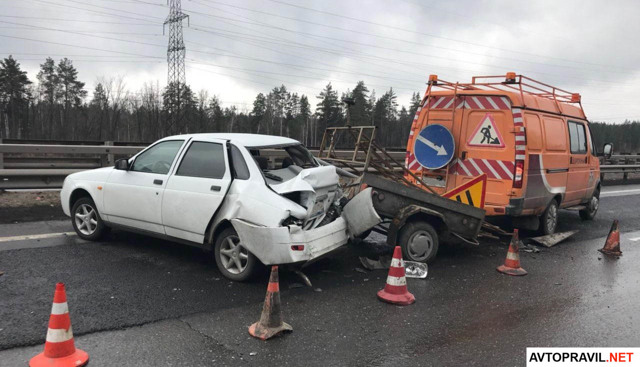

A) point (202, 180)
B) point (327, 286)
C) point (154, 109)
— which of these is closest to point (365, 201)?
point (327, 286)

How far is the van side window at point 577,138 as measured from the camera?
345 inches

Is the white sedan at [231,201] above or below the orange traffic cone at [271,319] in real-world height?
above

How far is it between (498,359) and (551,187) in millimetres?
5379

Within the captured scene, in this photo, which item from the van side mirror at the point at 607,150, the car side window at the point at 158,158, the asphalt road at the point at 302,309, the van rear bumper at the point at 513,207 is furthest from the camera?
the van side mirror at the point at 607,150

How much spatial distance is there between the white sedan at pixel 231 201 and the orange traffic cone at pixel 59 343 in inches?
71.9

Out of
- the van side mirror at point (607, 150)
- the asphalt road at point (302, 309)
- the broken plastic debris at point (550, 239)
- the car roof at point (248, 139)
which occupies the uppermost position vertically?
the van side mirror at point (607, 150)

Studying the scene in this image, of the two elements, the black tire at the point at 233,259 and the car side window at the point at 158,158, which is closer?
the black tire at the point at 233,259

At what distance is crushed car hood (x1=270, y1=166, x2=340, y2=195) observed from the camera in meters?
4.70

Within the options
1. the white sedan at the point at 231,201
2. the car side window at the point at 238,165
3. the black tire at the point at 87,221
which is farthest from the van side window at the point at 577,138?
the black tire at the point at 87,221

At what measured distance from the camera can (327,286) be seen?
195 inches

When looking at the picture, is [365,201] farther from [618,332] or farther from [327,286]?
[618,332]

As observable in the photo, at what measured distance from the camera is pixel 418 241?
19.4ft

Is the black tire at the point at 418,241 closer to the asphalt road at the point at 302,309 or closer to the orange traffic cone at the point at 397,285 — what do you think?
the asphalt road at the point at 302,309

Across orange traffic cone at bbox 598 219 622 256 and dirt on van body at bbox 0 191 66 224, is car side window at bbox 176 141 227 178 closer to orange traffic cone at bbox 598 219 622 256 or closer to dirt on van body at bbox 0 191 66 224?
dirt on van body at bbox 0 191 66 224
